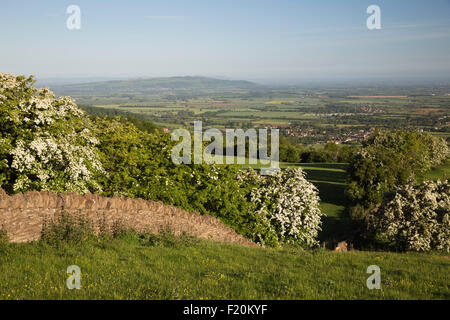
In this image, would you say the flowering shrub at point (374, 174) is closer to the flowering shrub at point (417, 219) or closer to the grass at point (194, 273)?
the flowering shrub at point (417, 219)

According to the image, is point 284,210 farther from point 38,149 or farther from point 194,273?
point 38,149

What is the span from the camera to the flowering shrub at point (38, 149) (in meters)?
12.1

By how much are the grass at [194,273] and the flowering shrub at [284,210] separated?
5427 millimetres

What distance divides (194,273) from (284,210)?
30.8 ft

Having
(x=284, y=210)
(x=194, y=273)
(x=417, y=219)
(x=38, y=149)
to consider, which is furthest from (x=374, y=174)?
(x=38, y=149)

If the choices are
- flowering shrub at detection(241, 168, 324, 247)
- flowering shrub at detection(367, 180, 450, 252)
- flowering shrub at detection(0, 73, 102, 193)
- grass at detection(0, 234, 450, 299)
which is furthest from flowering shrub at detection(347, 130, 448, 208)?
flowering shrub at detection(0, 73, 102, 193)

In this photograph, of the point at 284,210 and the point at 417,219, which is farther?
the point at 417,219

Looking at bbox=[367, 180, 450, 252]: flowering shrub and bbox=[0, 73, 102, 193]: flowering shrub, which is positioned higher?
bbox=[0, 73, 102, 193]: flowering shrub

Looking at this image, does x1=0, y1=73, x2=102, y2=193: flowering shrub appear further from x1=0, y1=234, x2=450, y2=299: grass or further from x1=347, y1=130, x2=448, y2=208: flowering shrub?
x1=347, y1=130, x2=448, y2=208: flowering shrub

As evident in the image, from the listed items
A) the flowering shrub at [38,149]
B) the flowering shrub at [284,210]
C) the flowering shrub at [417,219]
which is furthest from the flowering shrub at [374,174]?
the flowering shrub at [38,149]

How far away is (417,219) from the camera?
54.7 feet

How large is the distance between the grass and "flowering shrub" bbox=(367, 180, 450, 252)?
20.5 ft

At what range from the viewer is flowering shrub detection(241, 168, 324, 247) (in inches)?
640
